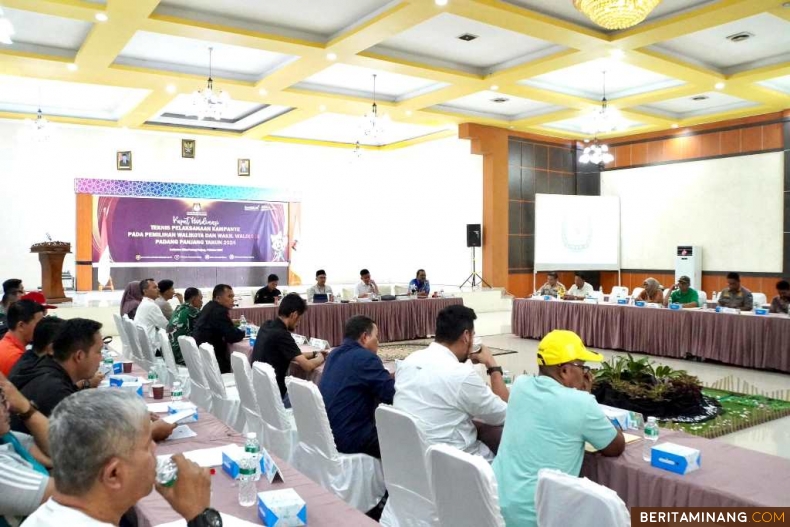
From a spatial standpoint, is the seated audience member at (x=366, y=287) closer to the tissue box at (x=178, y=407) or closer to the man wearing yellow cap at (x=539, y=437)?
the tissue box at (x=178, y=407)

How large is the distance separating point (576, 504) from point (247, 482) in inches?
40.3

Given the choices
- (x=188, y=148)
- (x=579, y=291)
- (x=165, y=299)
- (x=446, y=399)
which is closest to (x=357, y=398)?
(x=446, y=399)

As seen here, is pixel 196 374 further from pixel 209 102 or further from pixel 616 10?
pixel 616 10

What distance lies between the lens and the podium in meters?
9.38

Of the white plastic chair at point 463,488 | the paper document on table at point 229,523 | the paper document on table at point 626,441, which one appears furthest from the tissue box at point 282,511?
the paper document on table at point 626,441

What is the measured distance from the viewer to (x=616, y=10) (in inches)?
211

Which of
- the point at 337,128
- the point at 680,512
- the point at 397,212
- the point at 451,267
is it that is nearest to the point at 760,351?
the point at 680,512

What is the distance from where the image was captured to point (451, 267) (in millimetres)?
15258

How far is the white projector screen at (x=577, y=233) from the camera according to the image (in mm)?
13336

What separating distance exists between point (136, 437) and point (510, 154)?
13.1 meters

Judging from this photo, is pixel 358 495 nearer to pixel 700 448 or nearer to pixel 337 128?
pixel 700 448

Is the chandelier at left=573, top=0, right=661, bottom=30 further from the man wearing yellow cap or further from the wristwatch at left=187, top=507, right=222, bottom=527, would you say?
the wristwatch at left=187, top=507, right=222, bottom=527

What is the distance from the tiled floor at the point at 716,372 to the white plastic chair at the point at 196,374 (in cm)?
328

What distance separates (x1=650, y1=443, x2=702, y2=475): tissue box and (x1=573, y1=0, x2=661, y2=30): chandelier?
13.9 ft
